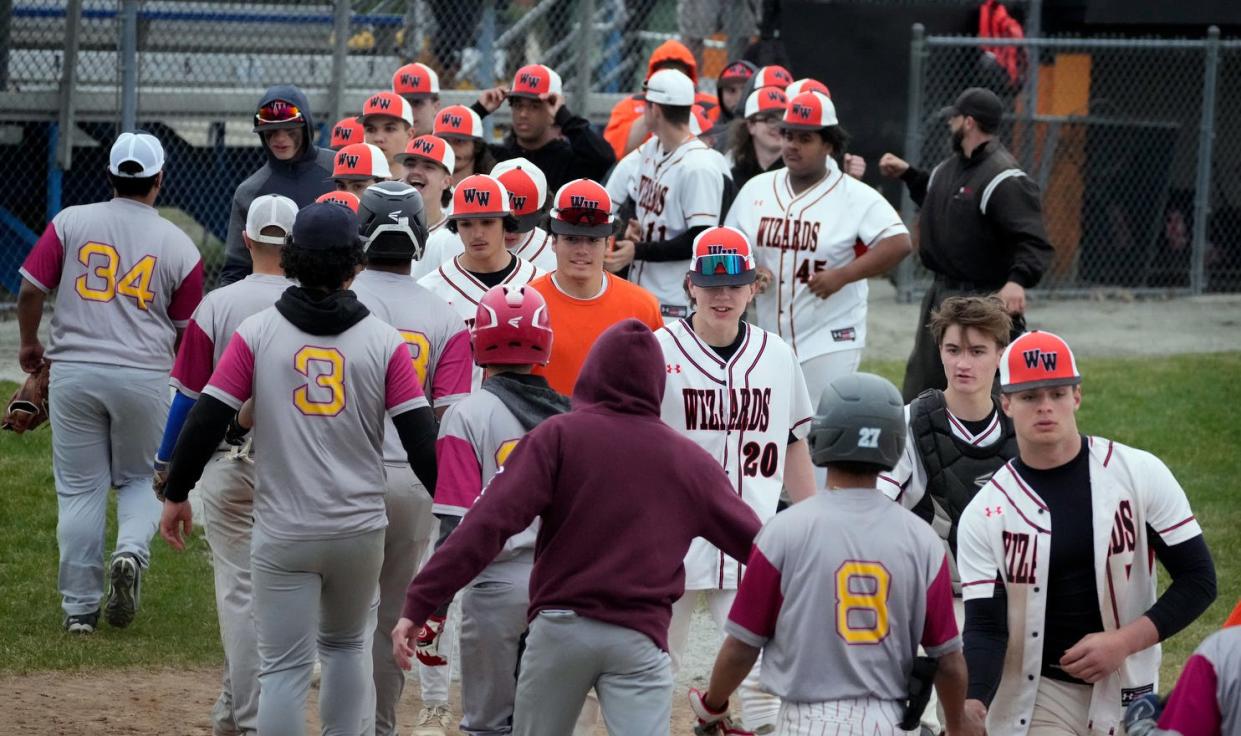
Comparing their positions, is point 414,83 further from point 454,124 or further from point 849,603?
point 849,603

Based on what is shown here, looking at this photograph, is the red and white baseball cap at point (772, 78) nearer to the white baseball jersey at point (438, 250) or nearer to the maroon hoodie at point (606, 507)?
the white baseball jersey at point (438, 250)

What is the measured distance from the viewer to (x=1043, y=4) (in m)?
17.1

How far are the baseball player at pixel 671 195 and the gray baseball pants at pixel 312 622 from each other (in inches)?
143

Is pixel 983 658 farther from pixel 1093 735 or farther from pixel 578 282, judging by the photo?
pixel 578 282

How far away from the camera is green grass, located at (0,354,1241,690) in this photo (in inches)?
295

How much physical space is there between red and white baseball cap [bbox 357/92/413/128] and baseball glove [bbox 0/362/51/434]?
2221 millimetres

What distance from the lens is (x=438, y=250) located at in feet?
24.7

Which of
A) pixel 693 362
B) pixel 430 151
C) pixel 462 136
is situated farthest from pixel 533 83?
pixel 693 362

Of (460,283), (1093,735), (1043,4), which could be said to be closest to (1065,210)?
(1043,4)

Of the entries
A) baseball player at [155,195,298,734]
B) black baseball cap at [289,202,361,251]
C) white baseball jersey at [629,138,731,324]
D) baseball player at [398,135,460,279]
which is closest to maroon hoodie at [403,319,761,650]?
black baseball cap at [289,202,361,251]

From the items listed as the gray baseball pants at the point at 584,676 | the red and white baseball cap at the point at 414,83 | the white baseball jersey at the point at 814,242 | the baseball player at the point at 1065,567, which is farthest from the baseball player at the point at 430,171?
the baseball player at the point at 1065,567

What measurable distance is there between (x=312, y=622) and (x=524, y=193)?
269cm

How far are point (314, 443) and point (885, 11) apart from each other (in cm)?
1278

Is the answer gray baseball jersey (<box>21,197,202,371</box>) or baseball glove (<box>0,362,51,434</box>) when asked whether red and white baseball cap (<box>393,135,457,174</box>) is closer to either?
gray baseball jersey (<box>21,197,202,371</box>)
